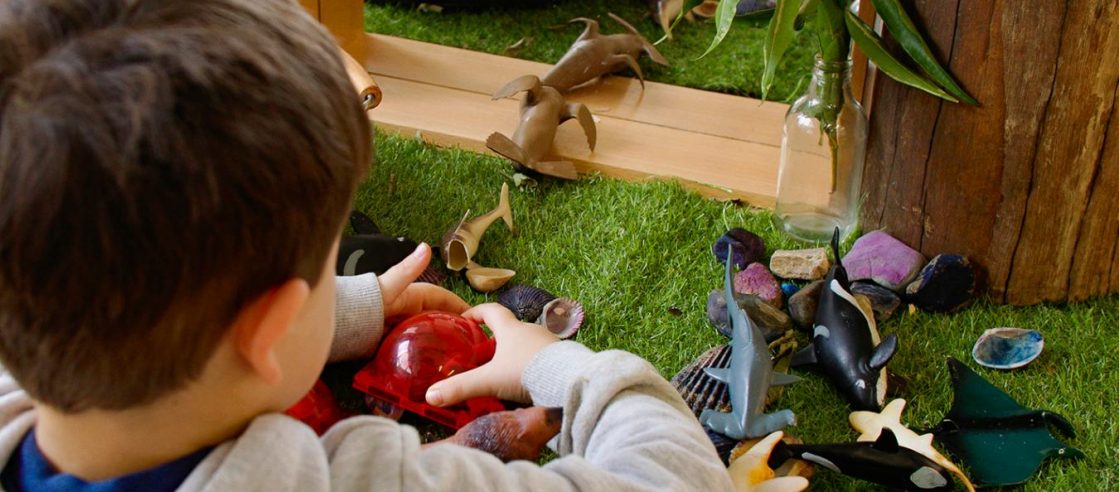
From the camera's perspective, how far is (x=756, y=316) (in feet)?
5.65

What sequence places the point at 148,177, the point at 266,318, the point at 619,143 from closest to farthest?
1. the point at 148,177
2. the point at 266,318
3. the point at 619,143

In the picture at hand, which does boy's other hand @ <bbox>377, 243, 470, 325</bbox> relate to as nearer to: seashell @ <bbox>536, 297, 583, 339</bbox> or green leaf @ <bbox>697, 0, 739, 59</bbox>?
seashell @ <bbox>536, 297, 583, 339</bbox>

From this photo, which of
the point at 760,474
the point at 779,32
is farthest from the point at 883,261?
the point at 760,474

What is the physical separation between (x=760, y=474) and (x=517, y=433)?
1.00 feet

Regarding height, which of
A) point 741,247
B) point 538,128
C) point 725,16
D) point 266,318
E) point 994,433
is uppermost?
point 725,16

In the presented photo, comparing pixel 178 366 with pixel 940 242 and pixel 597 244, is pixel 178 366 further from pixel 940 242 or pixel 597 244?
pixel 940 242

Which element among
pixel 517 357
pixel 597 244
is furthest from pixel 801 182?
pixel 517 357

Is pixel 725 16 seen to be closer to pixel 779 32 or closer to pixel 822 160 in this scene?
pixel 779 32

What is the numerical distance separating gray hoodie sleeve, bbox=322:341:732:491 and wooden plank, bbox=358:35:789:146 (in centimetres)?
118

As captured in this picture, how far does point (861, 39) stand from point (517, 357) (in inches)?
31.8

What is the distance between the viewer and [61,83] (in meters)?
0.70

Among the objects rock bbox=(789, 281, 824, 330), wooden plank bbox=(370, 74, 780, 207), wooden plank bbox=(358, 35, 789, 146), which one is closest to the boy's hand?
rock bbox=(789, 281, 824, 330)

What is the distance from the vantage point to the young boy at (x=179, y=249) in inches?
27.7

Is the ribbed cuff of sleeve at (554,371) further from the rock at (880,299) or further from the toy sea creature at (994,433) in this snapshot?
the rock at (880,299)
